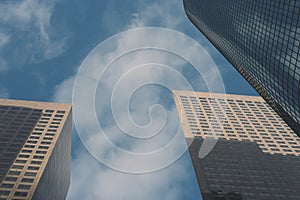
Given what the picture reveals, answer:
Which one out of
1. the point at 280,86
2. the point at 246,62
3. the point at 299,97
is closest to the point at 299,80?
the point at 299,97

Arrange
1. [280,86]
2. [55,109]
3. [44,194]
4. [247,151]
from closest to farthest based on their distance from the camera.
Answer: [280,86]
[44,194]
[247,151]
[55,109]

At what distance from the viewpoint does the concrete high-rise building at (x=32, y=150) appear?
76.8 metres

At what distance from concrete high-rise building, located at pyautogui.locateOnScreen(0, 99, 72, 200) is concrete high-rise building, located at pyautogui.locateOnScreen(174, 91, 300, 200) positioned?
42.7 m

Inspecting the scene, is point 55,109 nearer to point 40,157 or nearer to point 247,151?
point 40,157

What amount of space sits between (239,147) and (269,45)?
43766mm

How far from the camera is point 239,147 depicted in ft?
316

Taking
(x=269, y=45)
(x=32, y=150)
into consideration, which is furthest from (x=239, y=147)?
(x=32, y=150)

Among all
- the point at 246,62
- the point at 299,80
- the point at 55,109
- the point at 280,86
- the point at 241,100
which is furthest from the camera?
the point at 241,100

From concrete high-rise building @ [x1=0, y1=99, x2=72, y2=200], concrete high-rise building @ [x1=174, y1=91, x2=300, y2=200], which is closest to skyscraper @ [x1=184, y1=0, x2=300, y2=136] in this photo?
concrete high-rise building @ [x1=174, y1=91, x2=300, y2=200]

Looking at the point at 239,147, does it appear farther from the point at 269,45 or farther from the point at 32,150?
the point at 32,150

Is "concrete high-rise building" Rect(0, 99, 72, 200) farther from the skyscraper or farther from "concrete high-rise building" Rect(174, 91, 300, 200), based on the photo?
the skyscraper

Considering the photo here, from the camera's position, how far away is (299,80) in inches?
1986

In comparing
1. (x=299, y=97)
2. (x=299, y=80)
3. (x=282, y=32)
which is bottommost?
(x=299, y=97)

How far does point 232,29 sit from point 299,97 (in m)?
40.7
